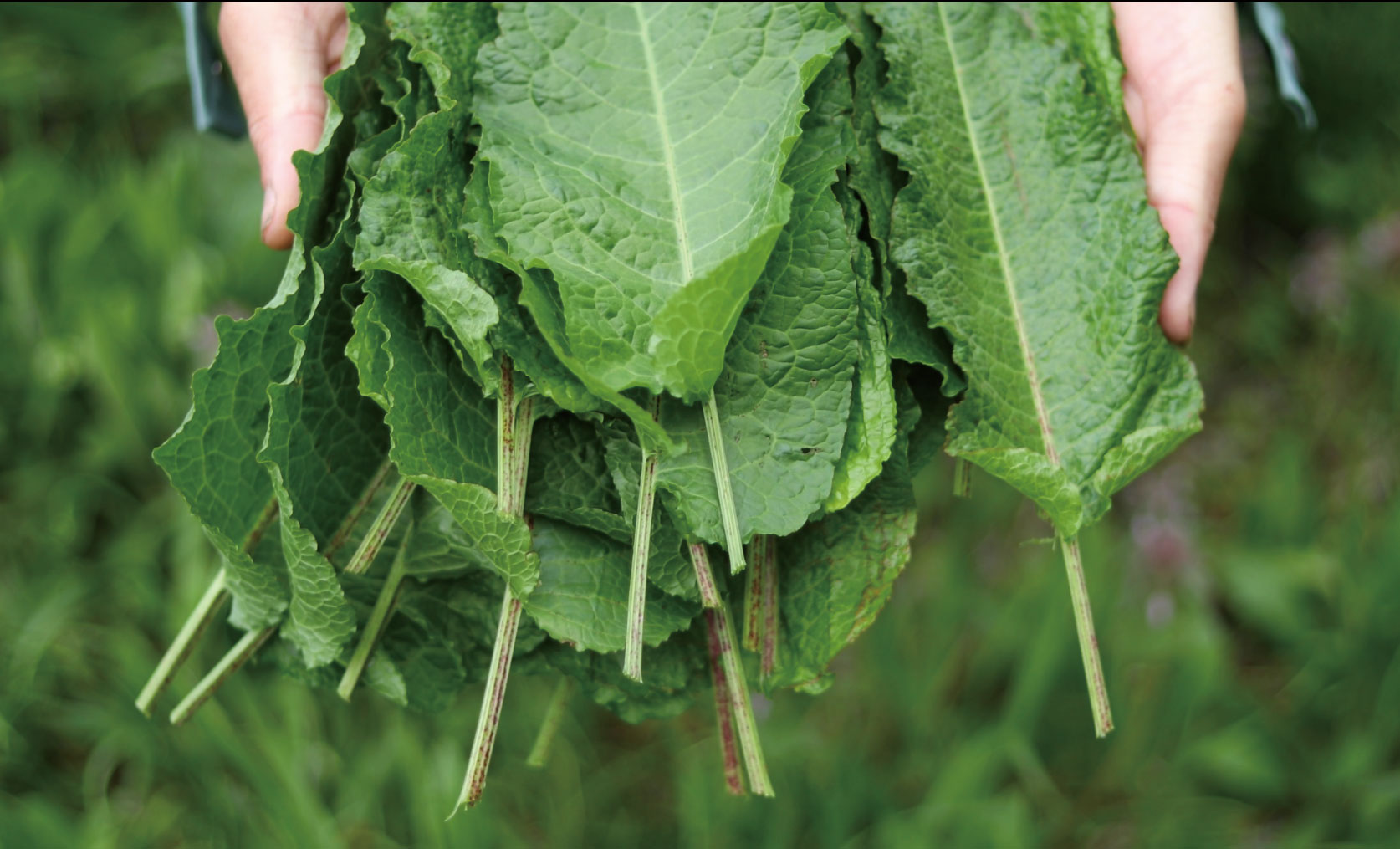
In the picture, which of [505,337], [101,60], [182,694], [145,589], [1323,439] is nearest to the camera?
[505,337]

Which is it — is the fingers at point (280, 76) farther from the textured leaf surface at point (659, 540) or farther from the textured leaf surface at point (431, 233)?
the textured leaf surface at point (659, 540)

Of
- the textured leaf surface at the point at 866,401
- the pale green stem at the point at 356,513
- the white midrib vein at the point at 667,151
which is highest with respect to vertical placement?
the white midrib vein at the point at 667,151

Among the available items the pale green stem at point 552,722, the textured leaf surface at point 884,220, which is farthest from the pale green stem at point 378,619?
the textured leaf surface at point 884,220

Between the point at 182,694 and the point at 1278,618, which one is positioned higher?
the point at 182,694

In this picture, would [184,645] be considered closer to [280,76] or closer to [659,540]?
[659,540]

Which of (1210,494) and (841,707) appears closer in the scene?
(841,707)

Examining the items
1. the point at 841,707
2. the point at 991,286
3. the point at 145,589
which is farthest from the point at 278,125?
the point at 841,707

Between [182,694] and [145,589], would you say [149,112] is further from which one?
[182,694]

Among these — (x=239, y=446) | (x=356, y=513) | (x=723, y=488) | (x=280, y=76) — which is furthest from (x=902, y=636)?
(x=280, y=76)
